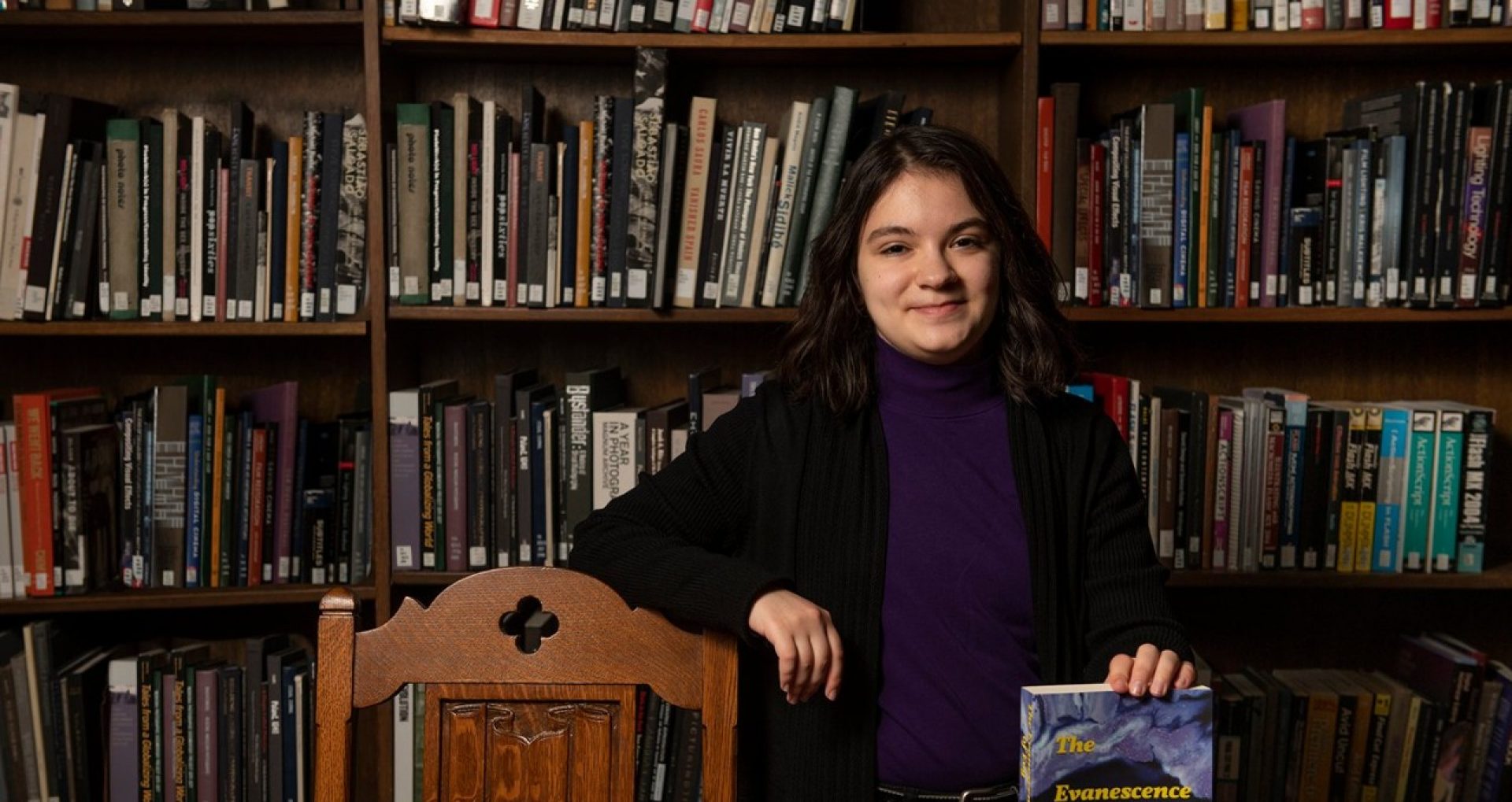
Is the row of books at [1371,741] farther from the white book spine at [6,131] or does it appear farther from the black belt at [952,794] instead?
the white book spine at [6,131]

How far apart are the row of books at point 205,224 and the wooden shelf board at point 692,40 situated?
192 millimetres

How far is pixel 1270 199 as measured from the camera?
204 centimetres

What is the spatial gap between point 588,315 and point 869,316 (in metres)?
0.70

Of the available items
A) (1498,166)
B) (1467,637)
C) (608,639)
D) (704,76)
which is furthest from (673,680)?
(1467,637)

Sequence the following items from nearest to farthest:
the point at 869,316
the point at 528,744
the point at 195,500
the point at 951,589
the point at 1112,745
A: the point at 1112,745 < the point at 528,744 < the point at 951,589 < the point at 869,316 < the point at 195,500

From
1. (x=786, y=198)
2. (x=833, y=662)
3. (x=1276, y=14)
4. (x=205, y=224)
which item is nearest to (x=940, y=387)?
(x=833, y=662)

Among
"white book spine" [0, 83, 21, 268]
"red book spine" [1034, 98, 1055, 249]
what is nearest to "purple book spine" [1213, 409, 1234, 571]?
"red book spine" [1034, 98, 1055, 249]

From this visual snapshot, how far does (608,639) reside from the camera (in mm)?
1205

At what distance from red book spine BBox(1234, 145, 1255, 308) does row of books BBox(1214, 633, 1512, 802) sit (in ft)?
2.19

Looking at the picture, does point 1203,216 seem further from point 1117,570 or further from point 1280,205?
point 1117,570

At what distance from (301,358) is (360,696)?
1.26 metres

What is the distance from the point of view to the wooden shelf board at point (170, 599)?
1.99m

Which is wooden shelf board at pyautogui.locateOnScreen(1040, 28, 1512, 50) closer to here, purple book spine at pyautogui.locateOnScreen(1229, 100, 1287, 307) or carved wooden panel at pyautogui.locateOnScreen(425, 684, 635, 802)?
purple book spine at pyautogui.locateOnScreen(1229, 100, 1287, 307)

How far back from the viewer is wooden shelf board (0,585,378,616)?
1994mm
